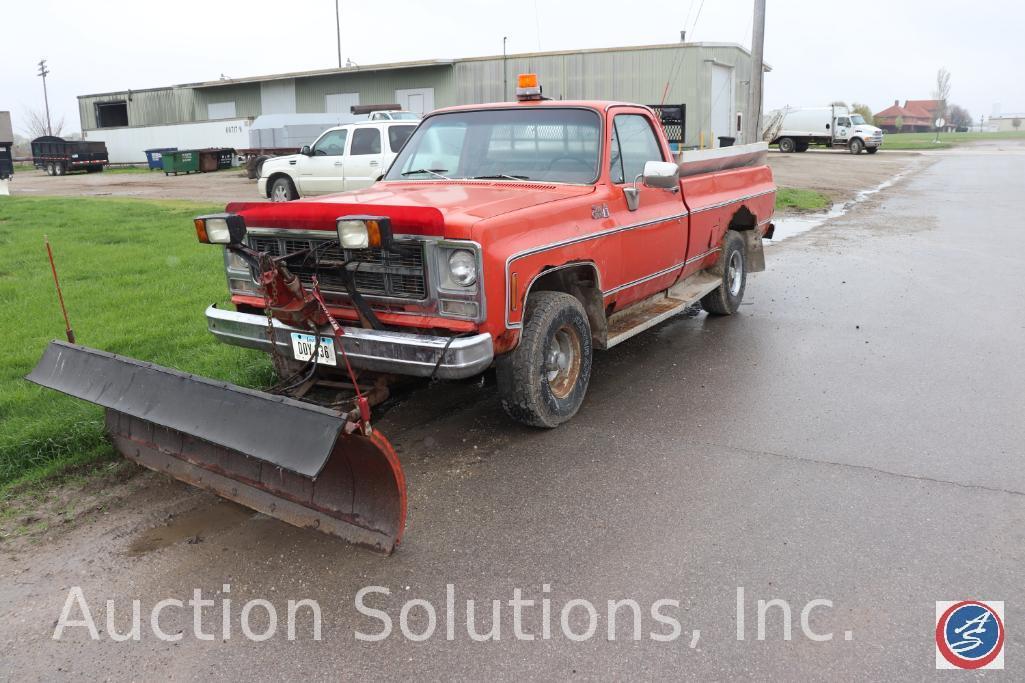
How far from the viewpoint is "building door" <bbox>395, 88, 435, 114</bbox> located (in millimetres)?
39750

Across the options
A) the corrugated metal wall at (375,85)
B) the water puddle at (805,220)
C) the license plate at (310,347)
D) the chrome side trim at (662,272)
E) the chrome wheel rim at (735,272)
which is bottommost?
the water puddle at (805,220)

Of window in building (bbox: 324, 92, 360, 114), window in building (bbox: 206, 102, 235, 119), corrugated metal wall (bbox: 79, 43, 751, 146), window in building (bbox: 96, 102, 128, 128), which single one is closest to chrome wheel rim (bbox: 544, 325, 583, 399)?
corrugated metal wall (bbox: 79, 43, 751, 146)

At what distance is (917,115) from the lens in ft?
481

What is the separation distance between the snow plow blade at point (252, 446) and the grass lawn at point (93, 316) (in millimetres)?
531

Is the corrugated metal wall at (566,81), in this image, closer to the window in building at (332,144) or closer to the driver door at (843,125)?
the driver door at (843,125)

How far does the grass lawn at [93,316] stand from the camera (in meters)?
4.98

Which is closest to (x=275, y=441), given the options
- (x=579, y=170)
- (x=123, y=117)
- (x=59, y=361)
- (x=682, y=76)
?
(x=59, y=361)

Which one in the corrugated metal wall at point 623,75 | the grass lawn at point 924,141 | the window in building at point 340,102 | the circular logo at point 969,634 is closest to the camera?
the circular logo at point 969,634

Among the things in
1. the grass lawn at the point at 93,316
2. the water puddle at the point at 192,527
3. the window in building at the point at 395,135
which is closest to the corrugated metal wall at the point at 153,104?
the window in building at the point at 395,135

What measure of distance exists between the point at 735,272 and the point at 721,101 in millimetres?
32536

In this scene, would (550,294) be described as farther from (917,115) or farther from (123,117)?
(917,115)

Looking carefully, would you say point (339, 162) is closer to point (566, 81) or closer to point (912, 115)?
point (566, 81)

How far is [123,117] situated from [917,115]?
448 feet

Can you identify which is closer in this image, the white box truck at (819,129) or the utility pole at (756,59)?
the utility pole at (756,59)
